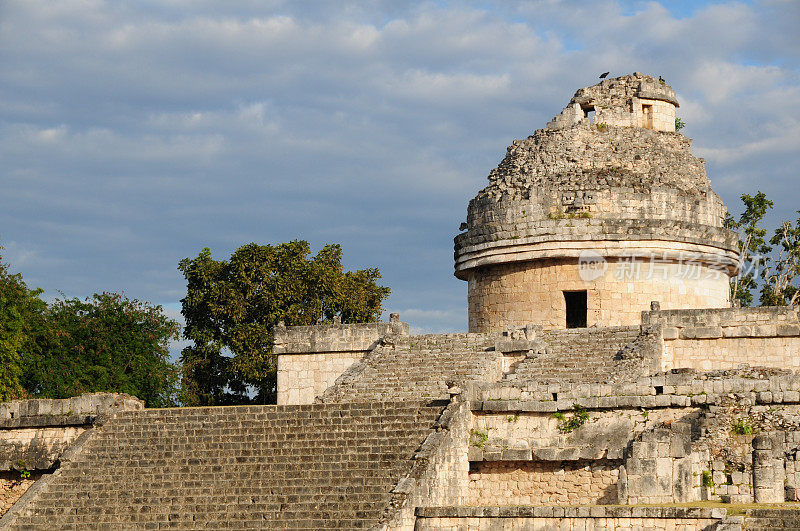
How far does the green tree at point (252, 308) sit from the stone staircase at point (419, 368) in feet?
28.5

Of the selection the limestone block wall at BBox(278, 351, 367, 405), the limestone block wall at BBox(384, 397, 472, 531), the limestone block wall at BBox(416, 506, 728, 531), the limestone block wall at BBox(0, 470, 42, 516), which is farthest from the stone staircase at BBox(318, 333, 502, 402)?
the limestone block wall at BBox(0, 470, 42, 516)

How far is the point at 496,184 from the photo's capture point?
90.6 feet

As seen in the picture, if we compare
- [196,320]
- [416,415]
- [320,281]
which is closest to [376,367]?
[416,415]

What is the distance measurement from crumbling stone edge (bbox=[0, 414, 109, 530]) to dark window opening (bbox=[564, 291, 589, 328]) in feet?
34.6

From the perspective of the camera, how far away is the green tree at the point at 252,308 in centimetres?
3297

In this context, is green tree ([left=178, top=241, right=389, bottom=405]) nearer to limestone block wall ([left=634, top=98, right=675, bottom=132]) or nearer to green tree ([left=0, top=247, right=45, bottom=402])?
green tree ([left=0, top=247, right=45, bottom=402])

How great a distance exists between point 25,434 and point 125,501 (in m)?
5.04

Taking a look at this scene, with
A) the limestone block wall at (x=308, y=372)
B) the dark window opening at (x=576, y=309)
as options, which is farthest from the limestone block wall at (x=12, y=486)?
the dark window opening at (x=576, y=309)

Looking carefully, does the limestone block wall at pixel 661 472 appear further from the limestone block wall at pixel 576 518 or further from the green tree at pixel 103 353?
the green tree at pixel 103 353

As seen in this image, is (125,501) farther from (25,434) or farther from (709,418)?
(709,418)

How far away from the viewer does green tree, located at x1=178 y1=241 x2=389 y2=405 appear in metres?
33.0

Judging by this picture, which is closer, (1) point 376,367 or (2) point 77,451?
(2) point 77,451

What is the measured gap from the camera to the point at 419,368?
23359 mm

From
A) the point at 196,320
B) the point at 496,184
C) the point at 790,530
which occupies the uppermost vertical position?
the point at 496,184
